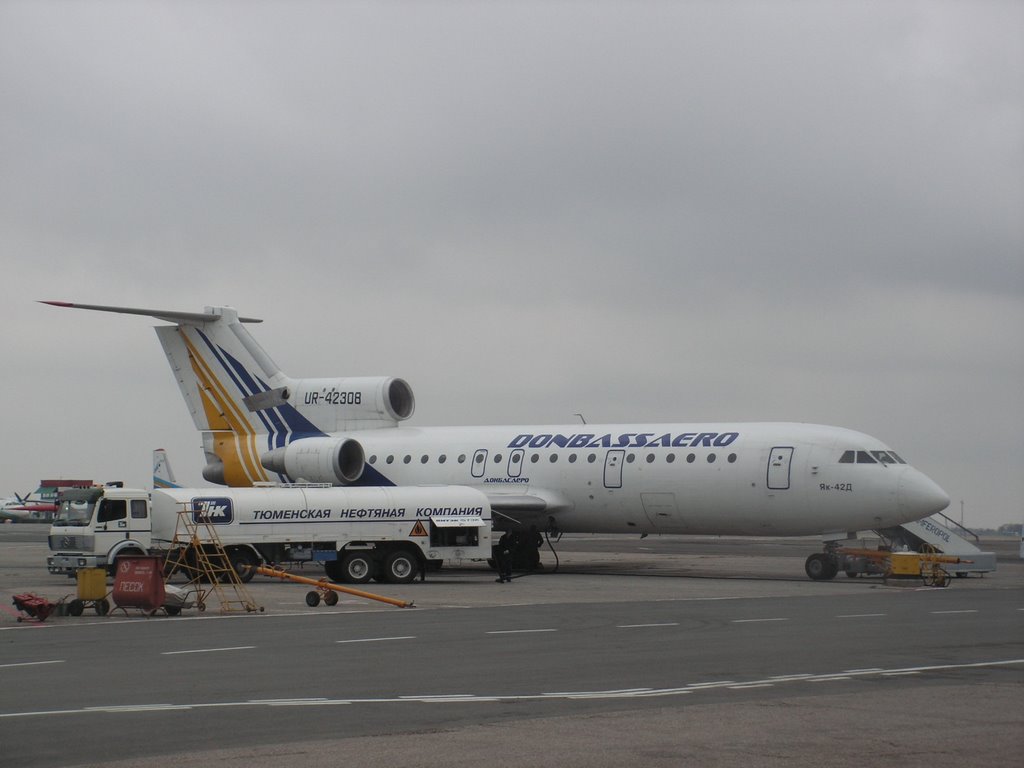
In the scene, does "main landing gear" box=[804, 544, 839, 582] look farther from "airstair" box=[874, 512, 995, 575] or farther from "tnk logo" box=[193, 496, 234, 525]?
"tnk logo" box=[193, 496, 234, 525]

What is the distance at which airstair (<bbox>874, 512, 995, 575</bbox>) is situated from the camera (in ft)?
116

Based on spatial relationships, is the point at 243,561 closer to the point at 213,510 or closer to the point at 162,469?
the point at 213,510

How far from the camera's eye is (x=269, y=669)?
15.8m

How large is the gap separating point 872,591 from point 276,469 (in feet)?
63.6

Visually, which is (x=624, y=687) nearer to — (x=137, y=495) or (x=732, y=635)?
(x=732, y=635)

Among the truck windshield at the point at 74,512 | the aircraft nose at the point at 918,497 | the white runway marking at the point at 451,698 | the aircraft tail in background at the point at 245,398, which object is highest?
the aircraft tail in background at the point at 245,398

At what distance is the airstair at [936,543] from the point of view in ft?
116

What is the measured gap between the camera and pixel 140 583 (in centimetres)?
2377

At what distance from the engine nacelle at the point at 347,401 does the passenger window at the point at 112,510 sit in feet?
33.9

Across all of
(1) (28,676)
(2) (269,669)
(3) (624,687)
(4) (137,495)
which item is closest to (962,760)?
(3) (624,687)

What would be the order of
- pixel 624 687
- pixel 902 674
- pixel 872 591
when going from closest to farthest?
pixel 624 687 < pixel 902 674 < pixel 872 591

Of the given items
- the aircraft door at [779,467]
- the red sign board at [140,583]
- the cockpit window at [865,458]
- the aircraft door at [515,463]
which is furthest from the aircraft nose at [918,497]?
the red sign board at [140,583]

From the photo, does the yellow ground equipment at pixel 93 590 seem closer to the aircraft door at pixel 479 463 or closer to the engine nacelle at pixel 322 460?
the engine nacelle at pixel 322 460

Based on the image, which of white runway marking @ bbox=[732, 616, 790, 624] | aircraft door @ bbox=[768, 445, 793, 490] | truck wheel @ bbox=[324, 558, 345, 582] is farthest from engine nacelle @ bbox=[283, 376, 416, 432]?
white runway marking @ bbox=[732, 616, 790, 624]
